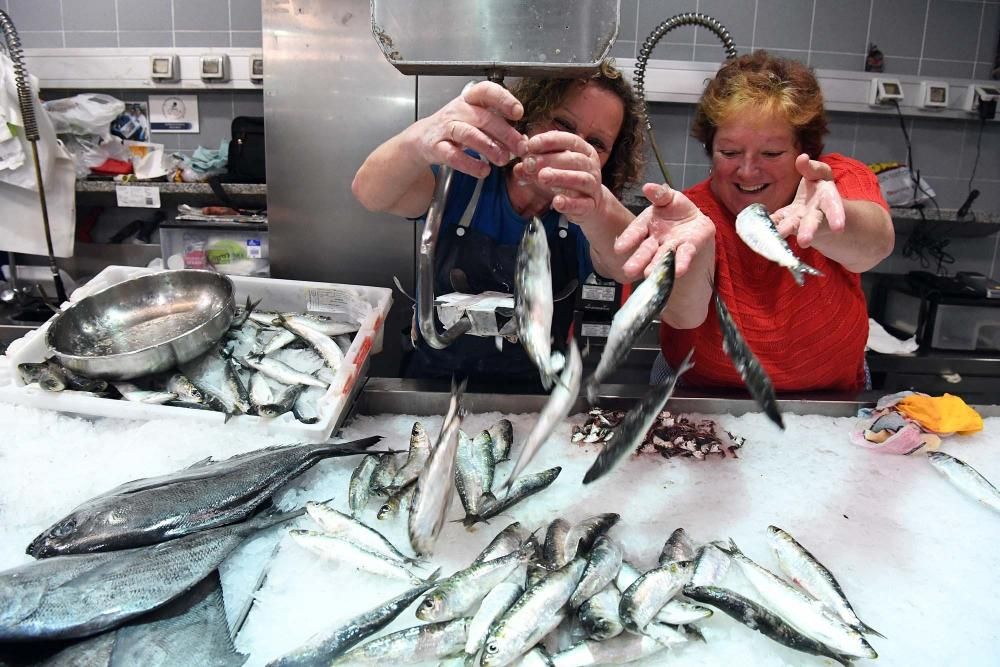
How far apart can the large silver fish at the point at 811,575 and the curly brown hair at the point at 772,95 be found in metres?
1.22

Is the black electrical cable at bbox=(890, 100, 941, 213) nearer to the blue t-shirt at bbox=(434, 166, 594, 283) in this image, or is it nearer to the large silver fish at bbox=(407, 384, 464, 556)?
the blue t-shirt at bbox=(434, 166, 594, 283)

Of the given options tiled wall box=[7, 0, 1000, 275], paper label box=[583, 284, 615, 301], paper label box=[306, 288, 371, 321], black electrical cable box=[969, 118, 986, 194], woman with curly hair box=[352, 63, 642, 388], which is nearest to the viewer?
woman with curly hair box=[352, 63, 642, 388]

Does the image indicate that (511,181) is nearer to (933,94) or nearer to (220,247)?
(220,247)

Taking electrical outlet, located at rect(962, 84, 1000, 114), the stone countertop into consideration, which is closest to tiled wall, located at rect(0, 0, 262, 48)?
the stone countertop

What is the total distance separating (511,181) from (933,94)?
3.74 meters

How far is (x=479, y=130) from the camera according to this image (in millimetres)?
1280

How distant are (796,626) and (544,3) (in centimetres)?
128

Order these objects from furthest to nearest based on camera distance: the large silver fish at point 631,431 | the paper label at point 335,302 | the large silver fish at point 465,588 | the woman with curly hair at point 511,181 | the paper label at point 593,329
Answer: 1. the paper label at point 593,329
2. the paper label at point 335,302
3. the woman with curly hair at point 511,181
4. the large silver fish at point 631,431
5. the large silver fish at point 465,588

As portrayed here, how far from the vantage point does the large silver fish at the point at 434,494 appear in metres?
1.27

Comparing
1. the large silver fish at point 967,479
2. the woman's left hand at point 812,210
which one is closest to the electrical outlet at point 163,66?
the woman's left hand at point 812,210

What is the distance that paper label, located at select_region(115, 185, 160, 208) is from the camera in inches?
157

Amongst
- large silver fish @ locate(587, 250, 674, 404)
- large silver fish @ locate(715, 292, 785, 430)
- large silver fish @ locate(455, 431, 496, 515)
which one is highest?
large silver fish @ locate(587, 250, 674, 404)

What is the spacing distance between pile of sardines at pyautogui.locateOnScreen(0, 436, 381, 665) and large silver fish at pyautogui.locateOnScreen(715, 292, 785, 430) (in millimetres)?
1013

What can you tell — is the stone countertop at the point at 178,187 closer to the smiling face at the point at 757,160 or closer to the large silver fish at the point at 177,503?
the large silver fish at the point at 177,503
